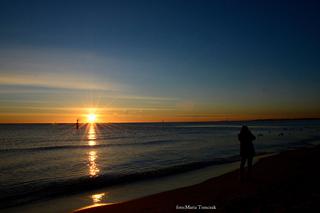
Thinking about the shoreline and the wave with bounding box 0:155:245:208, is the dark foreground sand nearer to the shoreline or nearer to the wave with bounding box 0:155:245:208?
the shoreline

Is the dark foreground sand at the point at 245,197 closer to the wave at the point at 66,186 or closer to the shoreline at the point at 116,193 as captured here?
the shoreline at the point at 116,193

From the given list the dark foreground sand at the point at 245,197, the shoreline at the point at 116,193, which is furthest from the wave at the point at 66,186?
the dark foreground sand at the point at 245,197

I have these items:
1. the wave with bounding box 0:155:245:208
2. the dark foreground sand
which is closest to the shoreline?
the wave with bounding box 0:155:245:208

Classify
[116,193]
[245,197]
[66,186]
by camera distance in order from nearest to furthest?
[245,197] < [116,193] < [66,186]

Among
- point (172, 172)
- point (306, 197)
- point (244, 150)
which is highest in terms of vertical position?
point (244, 150)

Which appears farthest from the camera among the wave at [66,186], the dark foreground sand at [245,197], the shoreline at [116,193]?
the wave at [66,186]

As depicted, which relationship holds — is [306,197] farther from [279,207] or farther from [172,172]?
[172,172]

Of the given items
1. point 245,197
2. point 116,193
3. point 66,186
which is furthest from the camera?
point 66,186

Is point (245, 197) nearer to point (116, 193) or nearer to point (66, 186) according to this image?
point (116, 193)

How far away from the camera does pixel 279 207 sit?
24.5 feet

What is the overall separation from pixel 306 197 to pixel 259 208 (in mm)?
1917

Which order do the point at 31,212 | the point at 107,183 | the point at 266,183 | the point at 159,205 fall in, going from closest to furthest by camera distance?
the point at 159,205 → the point at 31,212 → the point at 266,183 → the point at 107,183

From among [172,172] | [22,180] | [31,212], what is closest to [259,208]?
[31,212]

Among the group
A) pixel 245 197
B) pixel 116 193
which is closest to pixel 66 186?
pixel 116 193
